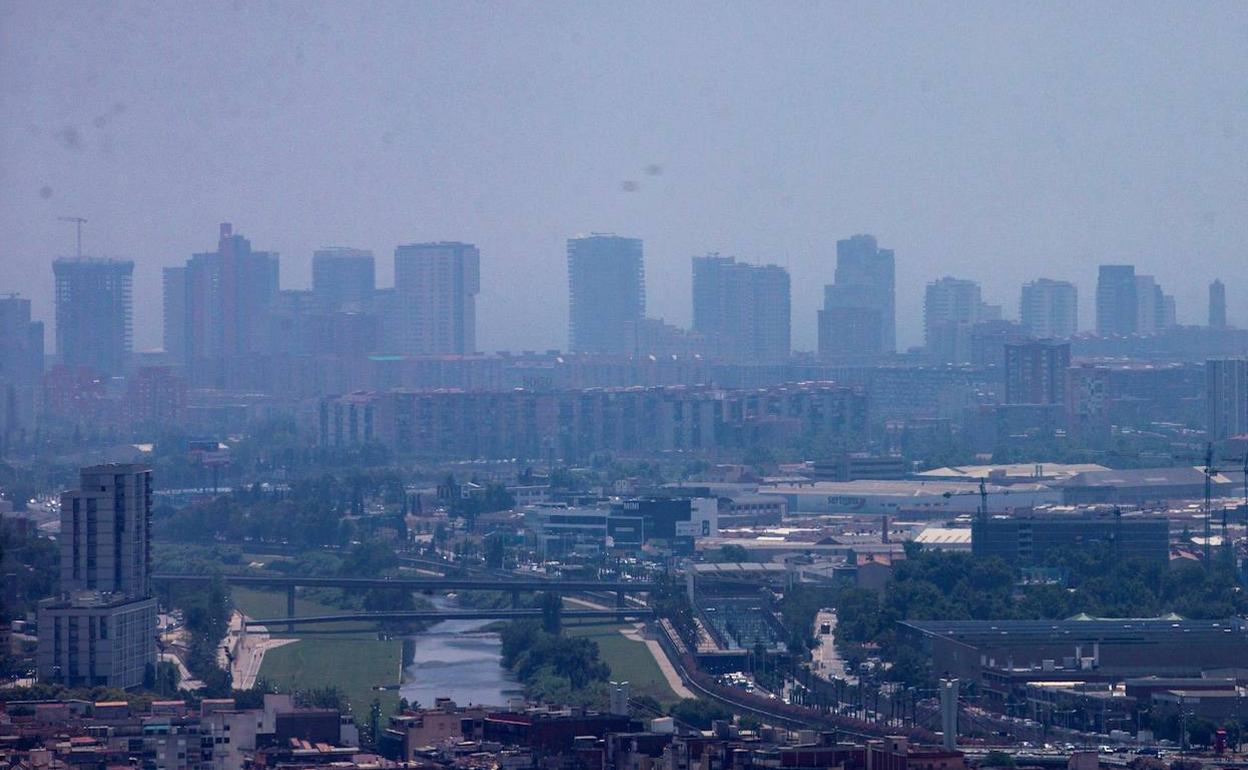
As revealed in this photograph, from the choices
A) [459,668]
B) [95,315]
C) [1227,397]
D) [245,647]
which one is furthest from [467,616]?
[95,315]

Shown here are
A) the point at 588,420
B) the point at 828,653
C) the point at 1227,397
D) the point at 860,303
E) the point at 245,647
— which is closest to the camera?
the point at 828,653

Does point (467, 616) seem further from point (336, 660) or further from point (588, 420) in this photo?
point (588, 420)

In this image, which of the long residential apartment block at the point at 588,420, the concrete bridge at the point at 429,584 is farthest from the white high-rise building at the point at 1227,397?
the concrete bridge at the point at 429,584

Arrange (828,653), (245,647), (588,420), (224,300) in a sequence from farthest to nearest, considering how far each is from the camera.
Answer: (224,300) → (588,420) → (245,647) → (828,653)

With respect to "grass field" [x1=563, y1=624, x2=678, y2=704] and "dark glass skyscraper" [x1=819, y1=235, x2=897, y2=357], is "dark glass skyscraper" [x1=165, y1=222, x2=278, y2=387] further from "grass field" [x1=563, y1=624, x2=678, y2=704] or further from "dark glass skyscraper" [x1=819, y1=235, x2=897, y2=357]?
"grass field" [x1=563, y1=624, x2=678, y2=704]

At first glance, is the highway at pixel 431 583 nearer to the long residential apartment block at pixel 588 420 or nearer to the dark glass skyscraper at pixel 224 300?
the long residential apartment block at pixel 588 420

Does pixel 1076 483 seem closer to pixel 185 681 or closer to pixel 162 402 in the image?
pixel 185 681

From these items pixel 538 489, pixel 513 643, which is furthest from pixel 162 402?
pixel 513 643
